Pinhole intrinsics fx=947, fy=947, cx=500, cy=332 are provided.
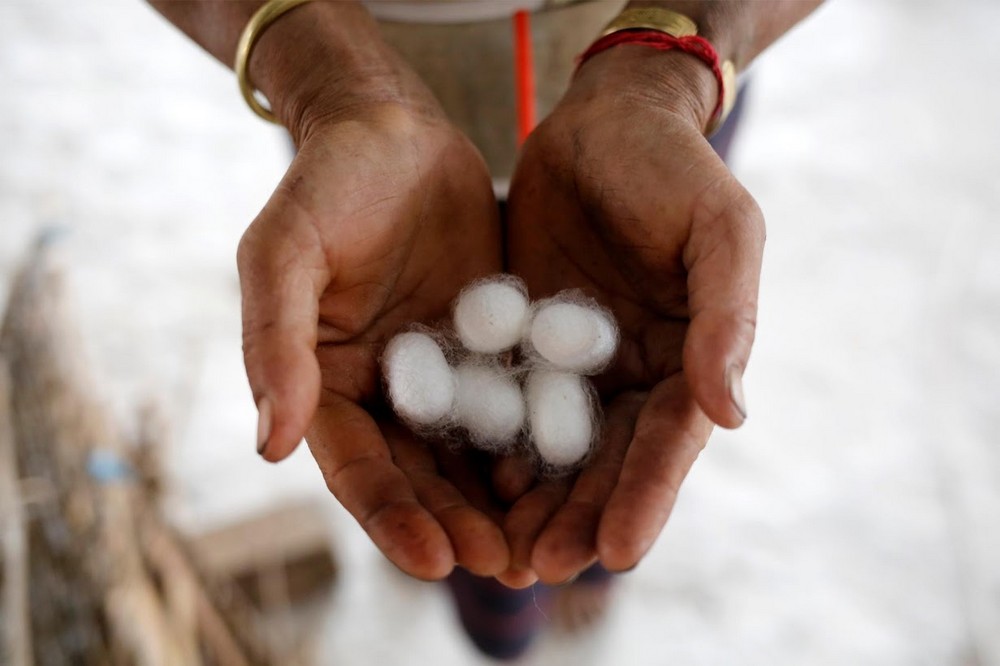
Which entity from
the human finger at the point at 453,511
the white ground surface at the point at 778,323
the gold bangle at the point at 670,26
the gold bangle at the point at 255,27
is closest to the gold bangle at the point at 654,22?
the gold bangle at the point at 670,26

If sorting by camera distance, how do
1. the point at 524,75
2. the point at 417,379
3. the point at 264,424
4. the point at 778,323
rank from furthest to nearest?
the point at 778,323, the point at 524,75, the point at 417,379, the point at 264,424

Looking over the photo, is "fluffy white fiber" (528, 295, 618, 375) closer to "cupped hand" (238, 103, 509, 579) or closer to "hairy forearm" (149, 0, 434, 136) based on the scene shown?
"cupped hand" (238, 103, 509, 579)

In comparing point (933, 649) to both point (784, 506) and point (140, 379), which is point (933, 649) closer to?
point (784, 506)

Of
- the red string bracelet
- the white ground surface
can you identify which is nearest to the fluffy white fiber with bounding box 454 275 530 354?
the red string bracelet

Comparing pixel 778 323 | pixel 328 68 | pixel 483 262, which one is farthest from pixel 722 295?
pixel 778 323

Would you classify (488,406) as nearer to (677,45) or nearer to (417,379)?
(417,379)

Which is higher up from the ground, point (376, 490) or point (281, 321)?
point (281, 321)

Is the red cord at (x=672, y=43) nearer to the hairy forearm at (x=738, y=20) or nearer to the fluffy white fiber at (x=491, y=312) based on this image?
the hairy forearm at (x=738, y=20)

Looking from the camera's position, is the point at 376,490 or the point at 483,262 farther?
the point at 483,262
